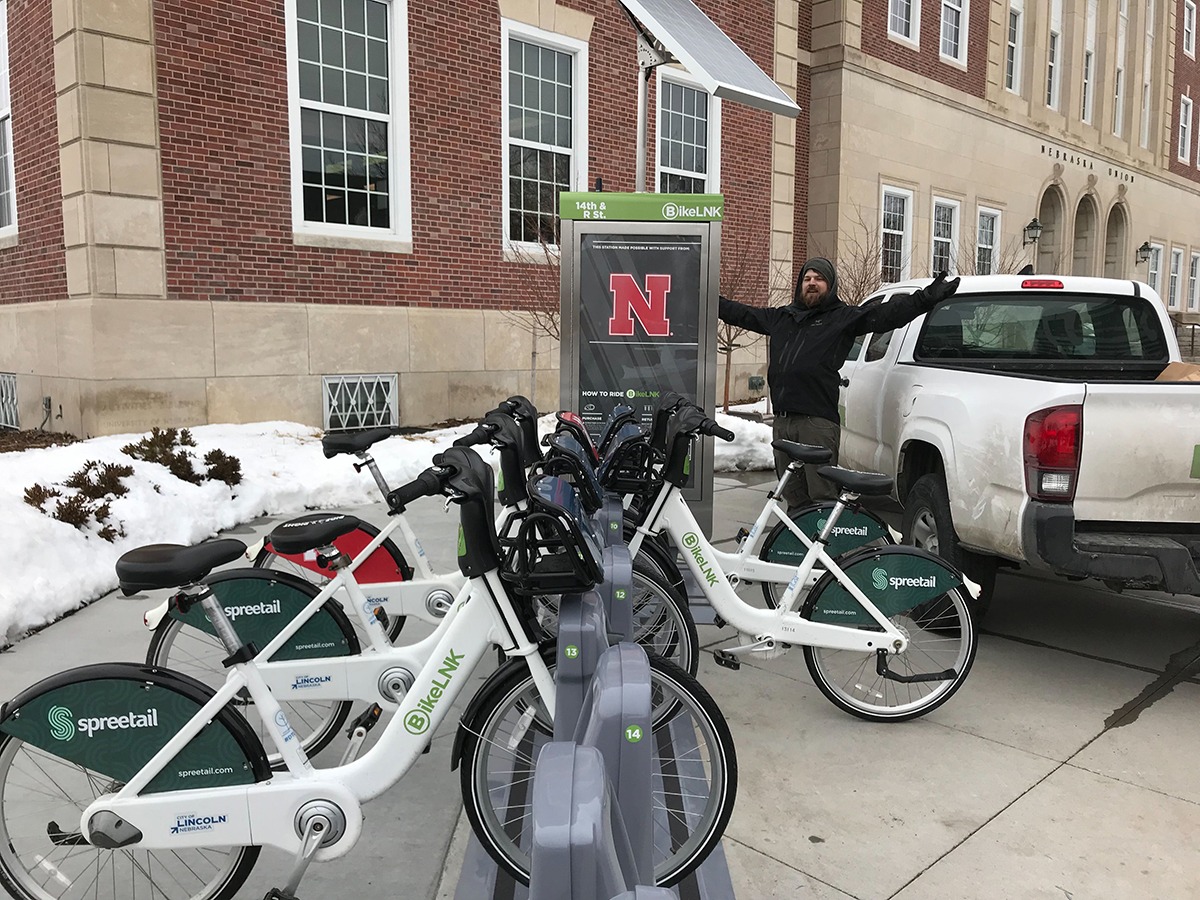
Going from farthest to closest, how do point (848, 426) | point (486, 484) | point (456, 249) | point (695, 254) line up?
1. point (456, 249)
2. point (848, 426)
3. point (695, 254)
4. point (486, 484)

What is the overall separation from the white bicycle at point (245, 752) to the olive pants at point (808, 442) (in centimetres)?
301

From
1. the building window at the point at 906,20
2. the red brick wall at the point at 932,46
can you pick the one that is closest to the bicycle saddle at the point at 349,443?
the red brick wall at the point at 932,46

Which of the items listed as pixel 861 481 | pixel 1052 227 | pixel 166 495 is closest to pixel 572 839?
pixel 861 481

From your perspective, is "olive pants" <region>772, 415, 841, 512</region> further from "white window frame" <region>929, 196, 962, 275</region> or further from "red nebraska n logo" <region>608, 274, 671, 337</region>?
"white window frame" <region>929, 196, 962, 275</region>

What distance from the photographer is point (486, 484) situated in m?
2.96

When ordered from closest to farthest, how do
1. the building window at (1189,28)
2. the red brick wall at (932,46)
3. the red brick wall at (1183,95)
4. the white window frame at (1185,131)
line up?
the red brick wall at (932,46) < the red brick wall at (1183,95) < the white window frame at (1185,131) < the building window at (1189,28)

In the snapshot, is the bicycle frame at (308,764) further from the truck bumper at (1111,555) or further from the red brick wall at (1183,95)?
the red brick wall at (1183,95)

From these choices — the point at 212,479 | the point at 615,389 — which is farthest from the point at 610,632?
the point at 212,479

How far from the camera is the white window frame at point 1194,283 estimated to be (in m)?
35.2

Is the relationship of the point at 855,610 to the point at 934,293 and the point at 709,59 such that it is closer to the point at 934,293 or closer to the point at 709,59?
the point at 934,293

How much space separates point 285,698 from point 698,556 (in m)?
1.94

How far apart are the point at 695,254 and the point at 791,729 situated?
3405 mm

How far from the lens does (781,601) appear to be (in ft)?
14.1

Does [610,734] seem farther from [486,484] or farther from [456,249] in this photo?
[456,249]
